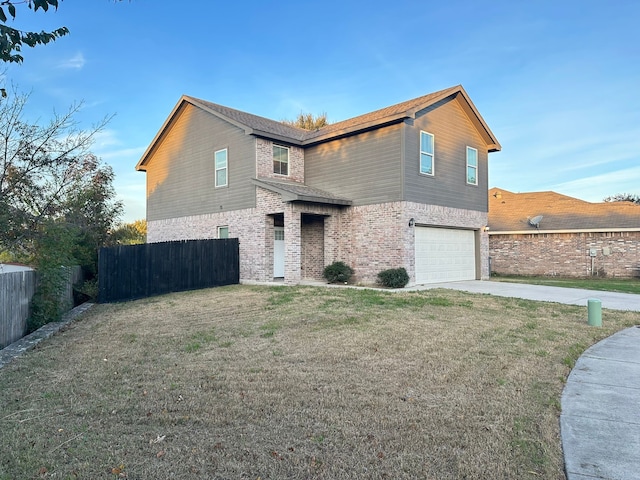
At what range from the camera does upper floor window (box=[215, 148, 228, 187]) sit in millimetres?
17078

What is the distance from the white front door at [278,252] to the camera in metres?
16.3

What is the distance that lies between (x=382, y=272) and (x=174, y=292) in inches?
263

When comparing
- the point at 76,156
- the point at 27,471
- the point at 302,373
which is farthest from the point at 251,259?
the point at 27,471

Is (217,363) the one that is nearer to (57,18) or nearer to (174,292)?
(57,18)

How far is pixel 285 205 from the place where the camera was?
14352mm

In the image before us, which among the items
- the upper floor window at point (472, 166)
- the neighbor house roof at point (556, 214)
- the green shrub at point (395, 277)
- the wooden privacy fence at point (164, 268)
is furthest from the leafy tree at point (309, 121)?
the green shrub at point (395, 277)

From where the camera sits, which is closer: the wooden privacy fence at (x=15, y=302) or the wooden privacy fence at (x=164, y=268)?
the wooden privacy fence at (x=15, y=302)

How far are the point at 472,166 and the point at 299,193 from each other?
7.67 meters

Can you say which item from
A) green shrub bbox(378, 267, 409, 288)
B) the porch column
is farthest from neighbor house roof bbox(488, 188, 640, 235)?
the porch column

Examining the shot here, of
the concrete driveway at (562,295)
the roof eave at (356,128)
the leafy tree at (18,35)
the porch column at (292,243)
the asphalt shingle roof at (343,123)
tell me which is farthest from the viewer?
the asphalt shingle roof at (343,123)

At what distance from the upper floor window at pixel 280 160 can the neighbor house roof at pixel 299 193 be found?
21.6 inches

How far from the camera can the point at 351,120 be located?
686 inches

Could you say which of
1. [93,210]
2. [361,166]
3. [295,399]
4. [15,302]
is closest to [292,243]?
[361,166]

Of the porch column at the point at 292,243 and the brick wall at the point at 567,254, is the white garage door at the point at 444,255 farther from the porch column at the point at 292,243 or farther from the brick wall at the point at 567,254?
the brick wall at the point at 567,254
